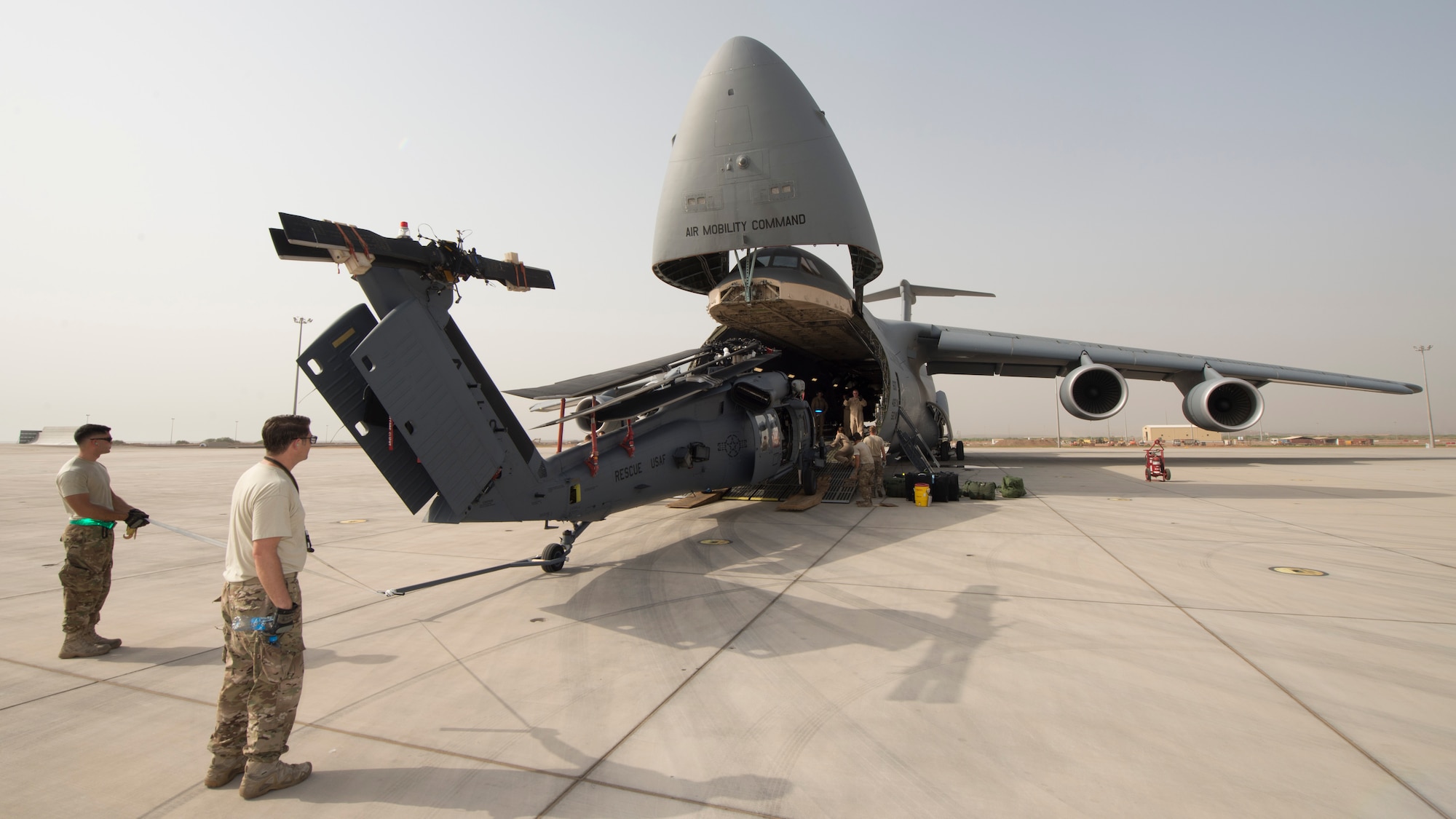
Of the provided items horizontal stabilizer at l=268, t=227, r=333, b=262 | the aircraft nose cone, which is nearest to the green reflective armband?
horizontal stabilizer at l=268, t=227, r=333, b=262

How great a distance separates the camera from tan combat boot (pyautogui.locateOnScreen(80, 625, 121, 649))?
4.29 metres

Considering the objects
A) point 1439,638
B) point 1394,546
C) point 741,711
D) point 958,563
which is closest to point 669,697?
point 741,711

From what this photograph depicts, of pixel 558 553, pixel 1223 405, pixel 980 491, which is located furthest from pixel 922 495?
pixel 1223 405

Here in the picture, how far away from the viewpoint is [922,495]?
11438mm

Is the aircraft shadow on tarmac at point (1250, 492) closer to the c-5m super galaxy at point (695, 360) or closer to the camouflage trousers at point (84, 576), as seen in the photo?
the c-5m super galaxy at point (695, 360)

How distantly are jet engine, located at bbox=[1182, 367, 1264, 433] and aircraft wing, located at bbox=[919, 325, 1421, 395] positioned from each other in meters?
1.00

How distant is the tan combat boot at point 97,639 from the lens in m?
4.29

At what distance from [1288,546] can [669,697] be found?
8189 millimetres

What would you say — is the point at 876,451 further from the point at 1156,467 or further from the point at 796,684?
the point at 1156,467

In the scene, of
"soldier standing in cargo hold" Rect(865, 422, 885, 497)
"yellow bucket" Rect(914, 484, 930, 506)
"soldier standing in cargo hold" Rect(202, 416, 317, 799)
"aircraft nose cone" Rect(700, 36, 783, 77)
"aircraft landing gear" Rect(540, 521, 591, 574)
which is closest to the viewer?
"soldier standing in cargo hold" Rect(202, 416, 317, 799)

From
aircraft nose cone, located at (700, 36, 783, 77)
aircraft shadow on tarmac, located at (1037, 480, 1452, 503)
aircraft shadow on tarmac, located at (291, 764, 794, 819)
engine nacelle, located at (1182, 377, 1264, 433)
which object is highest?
aircraft nose cone, located at (700, 36, 783, 77)

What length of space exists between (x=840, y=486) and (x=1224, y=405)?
12.2 metres

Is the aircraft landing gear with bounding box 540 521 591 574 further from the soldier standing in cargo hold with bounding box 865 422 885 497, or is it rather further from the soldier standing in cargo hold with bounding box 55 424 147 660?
the soldier standing in cargo hold with bounding box 865 422 885 497

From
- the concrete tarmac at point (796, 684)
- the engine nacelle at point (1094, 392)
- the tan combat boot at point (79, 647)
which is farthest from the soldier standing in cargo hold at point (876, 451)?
the tan combat boot at point (79, 647)
